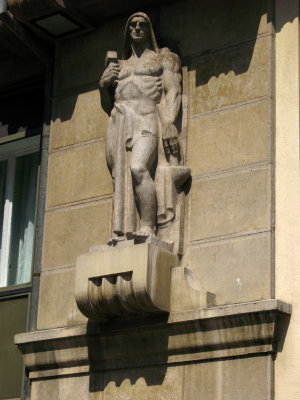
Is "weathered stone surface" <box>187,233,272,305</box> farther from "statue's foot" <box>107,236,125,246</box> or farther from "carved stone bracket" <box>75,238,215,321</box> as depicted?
"statue's foot" <box>107,236,125,246</box>

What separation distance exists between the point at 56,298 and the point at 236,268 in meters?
2.70

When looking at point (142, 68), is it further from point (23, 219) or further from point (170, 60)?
point (23, 219)

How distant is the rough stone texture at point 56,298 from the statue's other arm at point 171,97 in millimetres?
2113

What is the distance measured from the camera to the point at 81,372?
14.1m

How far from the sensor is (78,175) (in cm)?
1528

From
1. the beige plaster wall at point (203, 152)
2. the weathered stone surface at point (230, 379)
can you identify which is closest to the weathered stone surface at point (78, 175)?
the beige plaster wall at point (203, 152)

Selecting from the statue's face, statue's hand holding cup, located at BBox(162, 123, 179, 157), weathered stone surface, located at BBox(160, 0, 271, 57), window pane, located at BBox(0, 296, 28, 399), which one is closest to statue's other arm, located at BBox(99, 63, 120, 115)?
the statue's face

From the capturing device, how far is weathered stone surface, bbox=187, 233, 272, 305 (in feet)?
42.9

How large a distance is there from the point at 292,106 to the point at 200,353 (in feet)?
10.1

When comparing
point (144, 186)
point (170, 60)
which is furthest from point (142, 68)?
point (144, 186)

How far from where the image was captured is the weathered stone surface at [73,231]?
14.8 m

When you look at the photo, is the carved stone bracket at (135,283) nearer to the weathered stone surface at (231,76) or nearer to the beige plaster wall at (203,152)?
the beige plaster wall at (203,152)

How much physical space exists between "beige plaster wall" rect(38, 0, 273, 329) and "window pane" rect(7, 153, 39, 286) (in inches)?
45.8

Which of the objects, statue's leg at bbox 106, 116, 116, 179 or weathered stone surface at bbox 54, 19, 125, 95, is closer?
statue's leg at bbox 106, 116, 116, 179
